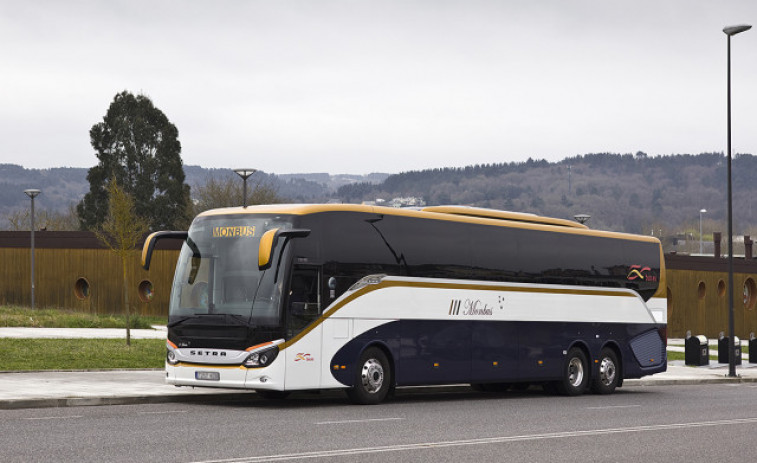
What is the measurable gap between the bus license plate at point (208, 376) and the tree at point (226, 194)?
60.8 metres

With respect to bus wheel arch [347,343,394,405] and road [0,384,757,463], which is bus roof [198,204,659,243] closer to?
bus wheel arch [347,343,394,405]

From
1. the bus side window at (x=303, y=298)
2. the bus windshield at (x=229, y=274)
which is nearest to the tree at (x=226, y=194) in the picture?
the bus windshield at (x=229, y=274)

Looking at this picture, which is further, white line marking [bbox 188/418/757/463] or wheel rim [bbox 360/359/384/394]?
wheel rim [bbox 360/359/384/394]

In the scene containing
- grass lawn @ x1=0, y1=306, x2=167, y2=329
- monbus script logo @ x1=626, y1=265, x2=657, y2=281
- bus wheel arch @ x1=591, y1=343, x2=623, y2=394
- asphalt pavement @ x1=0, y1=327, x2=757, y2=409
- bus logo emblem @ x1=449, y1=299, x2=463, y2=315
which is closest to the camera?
asphalt pavement @ x1=0, y1=327, x2=757, y2=409

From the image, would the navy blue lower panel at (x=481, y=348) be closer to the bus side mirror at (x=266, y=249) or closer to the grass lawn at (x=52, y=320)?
the bus side mirror at (x=266, y=249)

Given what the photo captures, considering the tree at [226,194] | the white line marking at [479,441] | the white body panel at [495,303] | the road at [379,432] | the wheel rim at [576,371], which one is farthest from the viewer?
the tree at [226,194]

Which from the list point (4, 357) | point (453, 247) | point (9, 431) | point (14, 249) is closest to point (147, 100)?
point (14, 249)

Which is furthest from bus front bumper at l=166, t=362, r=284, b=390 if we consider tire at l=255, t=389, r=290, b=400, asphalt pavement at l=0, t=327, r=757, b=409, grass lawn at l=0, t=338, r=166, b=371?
grass lawn at l=0, t=338, r=166, b=371

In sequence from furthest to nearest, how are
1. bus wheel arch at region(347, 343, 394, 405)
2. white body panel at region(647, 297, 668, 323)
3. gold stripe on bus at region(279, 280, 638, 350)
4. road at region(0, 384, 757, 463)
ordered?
1. white body panel at region(647, 297, 668, 323)
2. bus wheel arch at region(347, 343, 394, 405)
3. gold stripe on bus at region(279, 280, 638, 350)
4. road at region(0, 384, 757, 463)

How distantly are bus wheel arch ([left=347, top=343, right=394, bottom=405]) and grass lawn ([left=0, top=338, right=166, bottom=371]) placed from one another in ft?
24.2

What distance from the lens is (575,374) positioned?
23.9 m

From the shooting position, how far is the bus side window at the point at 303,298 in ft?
57.7

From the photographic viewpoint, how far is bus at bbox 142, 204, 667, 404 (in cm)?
1756

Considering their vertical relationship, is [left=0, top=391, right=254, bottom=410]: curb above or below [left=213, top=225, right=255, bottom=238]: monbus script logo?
below
